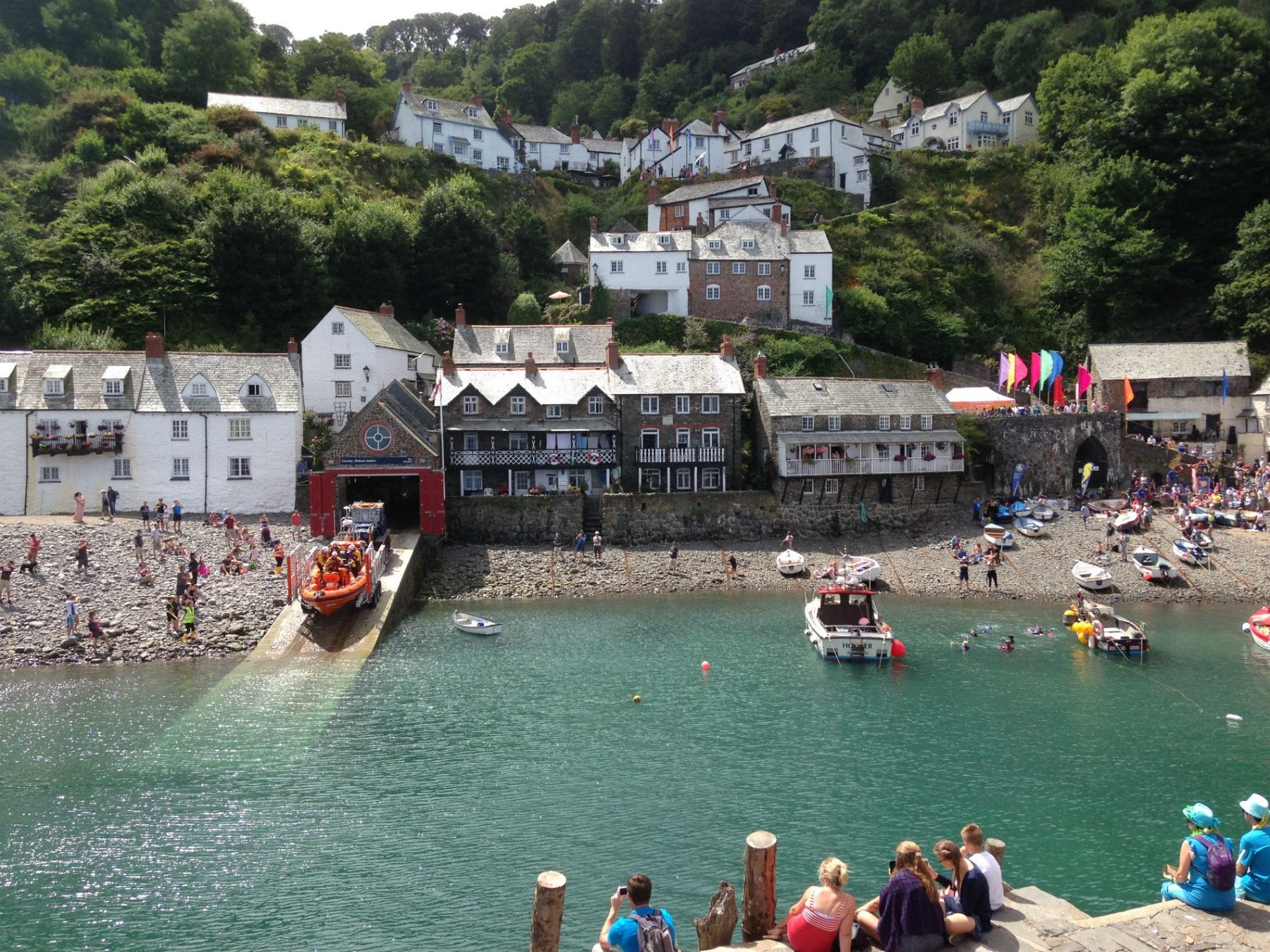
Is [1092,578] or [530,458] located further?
[530,458]

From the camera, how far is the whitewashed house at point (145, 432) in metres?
41.8

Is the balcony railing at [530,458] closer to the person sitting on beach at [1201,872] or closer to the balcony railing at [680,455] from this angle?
the balcony railing at [680,455]

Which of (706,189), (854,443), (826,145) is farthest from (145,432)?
(826,145)

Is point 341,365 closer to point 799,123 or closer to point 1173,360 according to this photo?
point 1173,360

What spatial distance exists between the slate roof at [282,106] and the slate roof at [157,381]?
39.2m

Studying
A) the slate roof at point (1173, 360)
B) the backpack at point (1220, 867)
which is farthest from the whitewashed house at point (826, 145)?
the backpack at point (1220, 867)

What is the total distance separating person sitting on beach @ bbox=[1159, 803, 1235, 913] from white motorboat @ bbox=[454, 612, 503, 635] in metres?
24.0

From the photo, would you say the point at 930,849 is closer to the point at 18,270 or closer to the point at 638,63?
the point at 18,270

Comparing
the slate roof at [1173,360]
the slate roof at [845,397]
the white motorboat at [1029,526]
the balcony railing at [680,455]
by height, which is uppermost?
the slate roof at [1173,360]

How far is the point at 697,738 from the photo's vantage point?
25266mm

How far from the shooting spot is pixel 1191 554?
42.0 m

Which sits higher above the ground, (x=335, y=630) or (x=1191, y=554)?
(x=1191, y=554)

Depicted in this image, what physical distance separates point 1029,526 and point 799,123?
46.6 metres

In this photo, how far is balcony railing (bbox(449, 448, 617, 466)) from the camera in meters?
46.6
